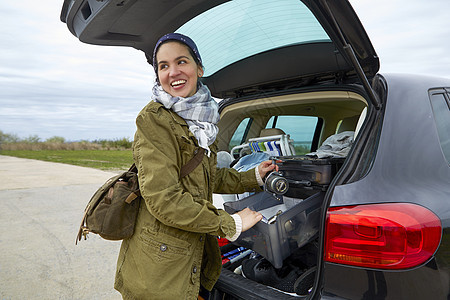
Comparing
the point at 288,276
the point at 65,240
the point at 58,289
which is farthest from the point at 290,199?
the point at 65,240

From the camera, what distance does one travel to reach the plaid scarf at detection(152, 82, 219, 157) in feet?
4.82

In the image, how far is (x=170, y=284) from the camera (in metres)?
1.40

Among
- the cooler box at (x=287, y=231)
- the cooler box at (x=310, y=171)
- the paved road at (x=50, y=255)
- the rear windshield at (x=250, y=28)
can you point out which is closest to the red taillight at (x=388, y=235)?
the cooler box at (x=287, y=231)

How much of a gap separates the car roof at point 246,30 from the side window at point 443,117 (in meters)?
0.34

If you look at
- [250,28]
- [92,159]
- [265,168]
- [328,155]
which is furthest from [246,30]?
[92,159]

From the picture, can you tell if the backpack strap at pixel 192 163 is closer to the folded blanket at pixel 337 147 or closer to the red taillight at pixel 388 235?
the red taillight at pixel 388 235

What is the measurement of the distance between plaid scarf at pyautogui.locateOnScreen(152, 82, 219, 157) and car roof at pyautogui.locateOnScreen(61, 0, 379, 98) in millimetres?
364

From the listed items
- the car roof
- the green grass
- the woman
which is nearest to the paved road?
the woman

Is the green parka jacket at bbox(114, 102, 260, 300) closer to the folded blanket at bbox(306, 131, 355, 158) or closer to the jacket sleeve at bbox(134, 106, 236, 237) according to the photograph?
the jacket sleeve at bbox(134, 106, 236, 237)

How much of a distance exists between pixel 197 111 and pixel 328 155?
3.21 ft

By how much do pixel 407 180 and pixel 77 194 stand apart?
770 centimetres

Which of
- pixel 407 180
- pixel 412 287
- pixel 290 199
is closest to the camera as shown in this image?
pixel 412 287

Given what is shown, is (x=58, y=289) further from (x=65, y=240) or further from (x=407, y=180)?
(x=407, y=180)

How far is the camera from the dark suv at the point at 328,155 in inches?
46.5
